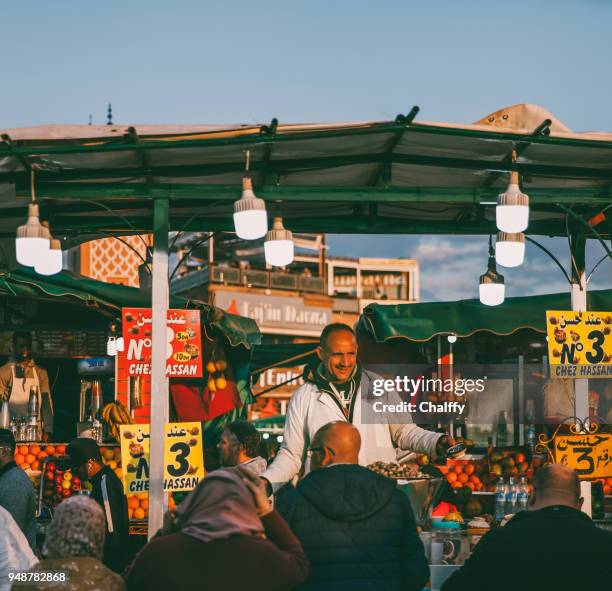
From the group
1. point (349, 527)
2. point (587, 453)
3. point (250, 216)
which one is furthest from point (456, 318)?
point (349, 527)

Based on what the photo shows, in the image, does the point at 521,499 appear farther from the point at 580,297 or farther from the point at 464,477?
the point at 464,477

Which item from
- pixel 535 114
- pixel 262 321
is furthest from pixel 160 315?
pixel 262 321

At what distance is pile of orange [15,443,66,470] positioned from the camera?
10234 millimetres

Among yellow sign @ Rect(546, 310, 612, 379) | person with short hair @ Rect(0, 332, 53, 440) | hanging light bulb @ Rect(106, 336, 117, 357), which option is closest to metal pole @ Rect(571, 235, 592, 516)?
yellow sign @ Rect(546, 310, 612, 379)

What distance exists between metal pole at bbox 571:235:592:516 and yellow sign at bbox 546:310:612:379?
401 mm

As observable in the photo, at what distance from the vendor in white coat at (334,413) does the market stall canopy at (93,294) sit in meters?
4.74

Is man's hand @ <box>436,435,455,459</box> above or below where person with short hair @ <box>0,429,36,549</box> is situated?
above

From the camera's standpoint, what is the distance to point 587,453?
8125mm

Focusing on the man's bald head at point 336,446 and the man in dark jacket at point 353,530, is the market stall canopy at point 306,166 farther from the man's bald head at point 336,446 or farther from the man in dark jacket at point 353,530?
the man in dark jacket at point 353,530

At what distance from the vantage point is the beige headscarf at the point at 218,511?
156 inches

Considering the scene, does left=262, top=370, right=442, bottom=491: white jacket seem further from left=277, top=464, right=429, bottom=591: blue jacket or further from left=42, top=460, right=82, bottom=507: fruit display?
left=42, top=460, right=82, bottom=507: fruit display

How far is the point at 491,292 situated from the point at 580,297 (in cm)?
132

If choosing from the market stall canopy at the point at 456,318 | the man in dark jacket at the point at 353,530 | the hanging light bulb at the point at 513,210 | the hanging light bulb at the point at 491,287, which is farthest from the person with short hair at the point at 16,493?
the market stall canopy at the point at 456,318

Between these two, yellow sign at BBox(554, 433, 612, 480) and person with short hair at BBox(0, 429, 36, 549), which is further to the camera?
yellow sign at BBox(554, 433, 612, 480)
